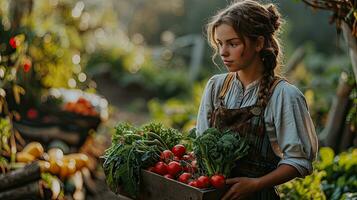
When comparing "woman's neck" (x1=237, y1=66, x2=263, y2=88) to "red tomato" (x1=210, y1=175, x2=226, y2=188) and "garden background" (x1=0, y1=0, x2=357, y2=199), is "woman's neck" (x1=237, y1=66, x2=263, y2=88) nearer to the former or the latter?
"garden background" (x1=0, y1=0, x2=357, y2=199)

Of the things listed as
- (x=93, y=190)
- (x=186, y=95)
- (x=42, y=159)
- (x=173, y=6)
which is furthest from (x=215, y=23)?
(x=173, y=6)

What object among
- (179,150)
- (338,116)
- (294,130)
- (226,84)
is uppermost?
(226,84)

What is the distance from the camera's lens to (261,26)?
2.70 m

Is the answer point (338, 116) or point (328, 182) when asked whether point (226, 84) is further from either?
point (338, 116)

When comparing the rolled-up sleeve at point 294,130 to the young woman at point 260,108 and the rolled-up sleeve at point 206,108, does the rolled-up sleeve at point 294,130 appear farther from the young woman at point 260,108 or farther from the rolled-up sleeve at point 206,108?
the rolled-up sleeve at point 206,108

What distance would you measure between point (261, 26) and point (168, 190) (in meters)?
0.86

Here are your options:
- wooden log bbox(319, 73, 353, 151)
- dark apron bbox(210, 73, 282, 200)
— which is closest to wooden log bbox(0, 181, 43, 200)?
dark apron bbox(210, 73, 282, 200)

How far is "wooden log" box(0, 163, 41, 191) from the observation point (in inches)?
166

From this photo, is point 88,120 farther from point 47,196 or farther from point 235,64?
point 235,64

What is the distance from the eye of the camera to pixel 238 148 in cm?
258

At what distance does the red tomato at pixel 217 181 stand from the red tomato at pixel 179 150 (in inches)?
13.1

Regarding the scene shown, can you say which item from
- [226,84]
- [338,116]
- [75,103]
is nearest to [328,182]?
[338,116]

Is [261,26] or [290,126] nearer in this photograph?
[290,126]

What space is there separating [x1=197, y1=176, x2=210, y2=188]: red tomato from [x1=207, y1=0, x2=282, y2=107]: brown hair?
0.48m
